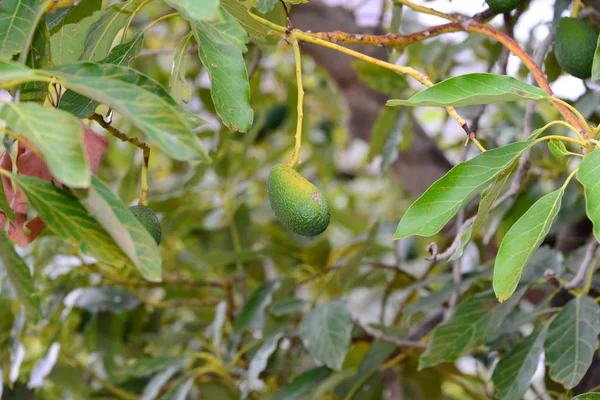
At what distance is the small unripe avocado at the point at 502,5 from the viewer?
86 cm

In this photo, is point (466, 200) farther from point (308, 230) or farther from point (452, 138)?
point (452, 138)

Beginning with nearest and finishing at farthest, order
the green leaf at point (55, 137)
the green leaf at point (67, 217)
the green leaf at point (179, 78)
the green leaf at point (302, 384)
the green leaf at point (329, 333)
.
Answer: the green leaf at point (55, 137), the green leaf at point (67, 217), the green leaf at point (179, 78), the green leaf at point (329, 333), the green leaf at point (302, 384)

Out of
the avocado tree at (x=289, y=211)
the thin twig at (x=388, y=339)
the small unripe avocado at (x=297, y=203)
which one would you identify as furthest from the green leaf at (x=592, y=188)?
the thin twig at (x=388, y=339)

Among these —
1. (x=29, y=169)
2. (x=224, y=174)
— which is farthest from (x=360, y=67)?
(x=29, y=169)

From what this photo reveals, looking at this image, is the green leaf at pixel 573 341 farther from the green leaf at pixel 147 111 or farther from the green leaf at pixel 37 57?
the green leaf at pixel 37 57

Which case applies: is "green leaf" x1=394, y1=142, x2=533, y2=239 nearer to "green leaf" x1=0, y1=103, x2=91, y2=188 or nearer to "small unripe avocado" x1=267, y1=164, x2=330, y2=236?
"small unripe avocado" x1=267, y1=164, x2=330, y2=236

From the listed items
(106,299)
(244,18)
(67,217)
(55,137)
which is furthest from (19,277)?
(106,299)

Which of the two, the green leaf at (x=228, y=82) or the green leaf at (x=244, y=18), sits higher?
the green leaf at (x=244, y=18)

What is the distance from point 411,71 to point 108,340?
3.43ft

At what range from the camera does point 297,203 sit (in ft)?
2.39

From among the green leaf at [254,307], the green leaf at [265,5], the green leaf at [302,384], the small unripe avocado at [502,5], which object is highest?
the small unripe avocado at [502,5]

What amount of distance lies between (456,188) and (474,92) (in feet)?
0.29

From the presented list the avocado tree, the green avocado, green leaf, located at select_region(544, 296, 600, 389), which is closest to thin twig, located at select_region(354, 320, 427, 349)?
the avocado tree

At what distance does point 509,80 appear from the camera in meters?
0.67
